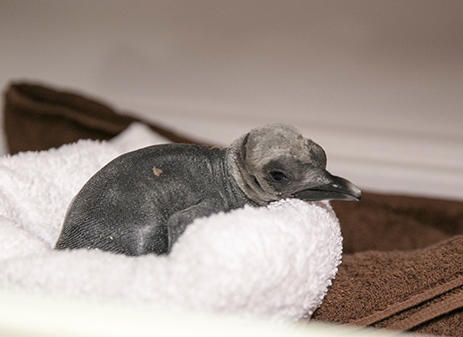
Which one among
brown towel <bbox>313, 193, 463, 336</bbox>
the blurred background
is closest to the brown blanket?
brown towel <bbox>313, 193, 463, 336</bbox>

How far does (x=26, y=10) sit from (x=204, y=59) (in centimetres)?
36

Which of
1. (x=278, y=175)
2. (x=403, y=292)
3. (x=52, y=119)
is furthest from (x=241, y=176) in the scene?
(x=52, y=119)

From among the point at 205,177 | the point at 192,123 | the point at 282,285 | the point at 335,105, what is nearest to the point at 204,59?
the point at 192,123

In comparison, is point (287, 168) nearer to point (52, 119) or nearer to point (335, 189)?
point (335, 189)

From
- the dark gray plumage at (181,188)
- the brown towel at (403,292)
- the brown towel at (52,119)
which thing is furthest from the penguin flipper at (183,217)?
the brown towel at (52,119)

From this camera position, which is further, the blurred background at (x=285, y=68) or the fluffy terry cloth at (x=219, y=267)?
the blurred background at (x=285, y=68)

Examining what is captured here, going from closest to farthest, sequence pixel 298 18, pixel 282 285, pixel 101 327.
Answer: pixel 101 327 < pixel 282 285 < pixel 298 18

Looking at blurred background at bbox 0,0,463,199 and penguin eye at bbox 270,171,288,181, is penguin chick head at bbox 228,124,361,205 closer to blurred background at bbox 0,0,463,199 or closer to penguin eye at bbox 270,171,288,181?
penguin eye at bbox 270,171,288,181

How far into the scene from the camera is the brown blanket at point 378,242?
25.3 inches

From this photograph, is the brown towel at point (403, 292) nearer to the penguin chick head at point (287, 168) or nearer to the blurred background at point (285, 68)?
the penguin chick head at point (287, 168)

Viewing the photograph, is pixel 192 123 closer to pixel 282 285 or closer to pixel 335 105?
pixel 335 105

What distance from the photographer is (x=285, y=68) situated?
1.29 metres

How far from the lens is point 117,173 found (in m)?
0.58

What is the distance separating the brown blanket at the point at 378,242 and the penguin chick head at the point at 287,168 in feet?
0.44
